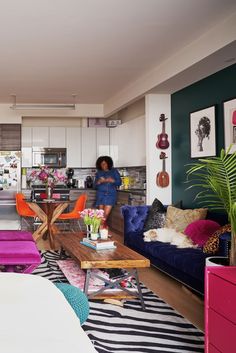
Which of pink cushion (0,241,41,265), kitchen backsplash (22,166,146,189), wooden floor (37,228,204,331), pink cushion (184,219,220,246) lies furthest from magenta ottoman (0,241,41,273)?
kitchen backsplash (22,166,146,189)

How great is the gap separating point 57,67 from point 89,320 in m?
3.77

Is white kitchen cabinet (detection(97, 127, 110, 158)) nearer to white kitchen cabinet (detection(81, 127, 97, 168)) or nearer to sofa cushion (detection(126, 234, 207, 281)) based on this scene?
white kitchen cabinet (detection(81, 127, 97, 168))

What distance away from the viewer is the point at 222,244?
3.41 metres

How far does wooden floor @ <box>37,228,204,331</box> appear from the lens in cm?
341

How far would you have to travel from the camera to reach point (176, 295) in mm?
3975

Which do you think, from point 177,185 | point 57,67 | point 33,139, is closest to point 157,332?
point 177,185

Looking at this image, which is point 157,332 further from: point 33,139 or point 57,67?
point 33,139

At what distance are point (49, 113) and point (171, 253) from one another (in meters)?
5.53

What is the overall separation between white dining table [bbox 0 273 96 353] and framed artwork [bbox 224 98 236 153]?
3.51 metres

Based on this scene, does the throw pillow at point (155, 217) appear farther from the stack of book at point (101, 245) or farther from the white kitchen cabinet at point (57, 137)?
the white kitchen cabinet at point (57, 137)

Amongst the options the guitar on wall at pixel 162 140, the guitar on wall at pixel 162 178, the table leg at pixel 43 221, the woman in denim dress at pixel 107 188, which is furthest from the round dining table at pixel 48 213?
the guitar on wall at pixel 162 140

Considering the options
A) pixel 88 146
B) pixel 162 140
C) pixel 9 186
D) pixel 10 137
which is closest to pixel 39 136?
pixel 10 137

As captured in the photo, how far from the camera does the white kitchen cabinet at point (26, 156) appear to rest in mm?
9172

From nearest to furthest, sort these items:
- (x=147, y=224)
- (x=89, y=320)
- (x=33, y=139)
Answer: (x=89, y=320) < (x=147, y=224) < (x=33, y=139)
